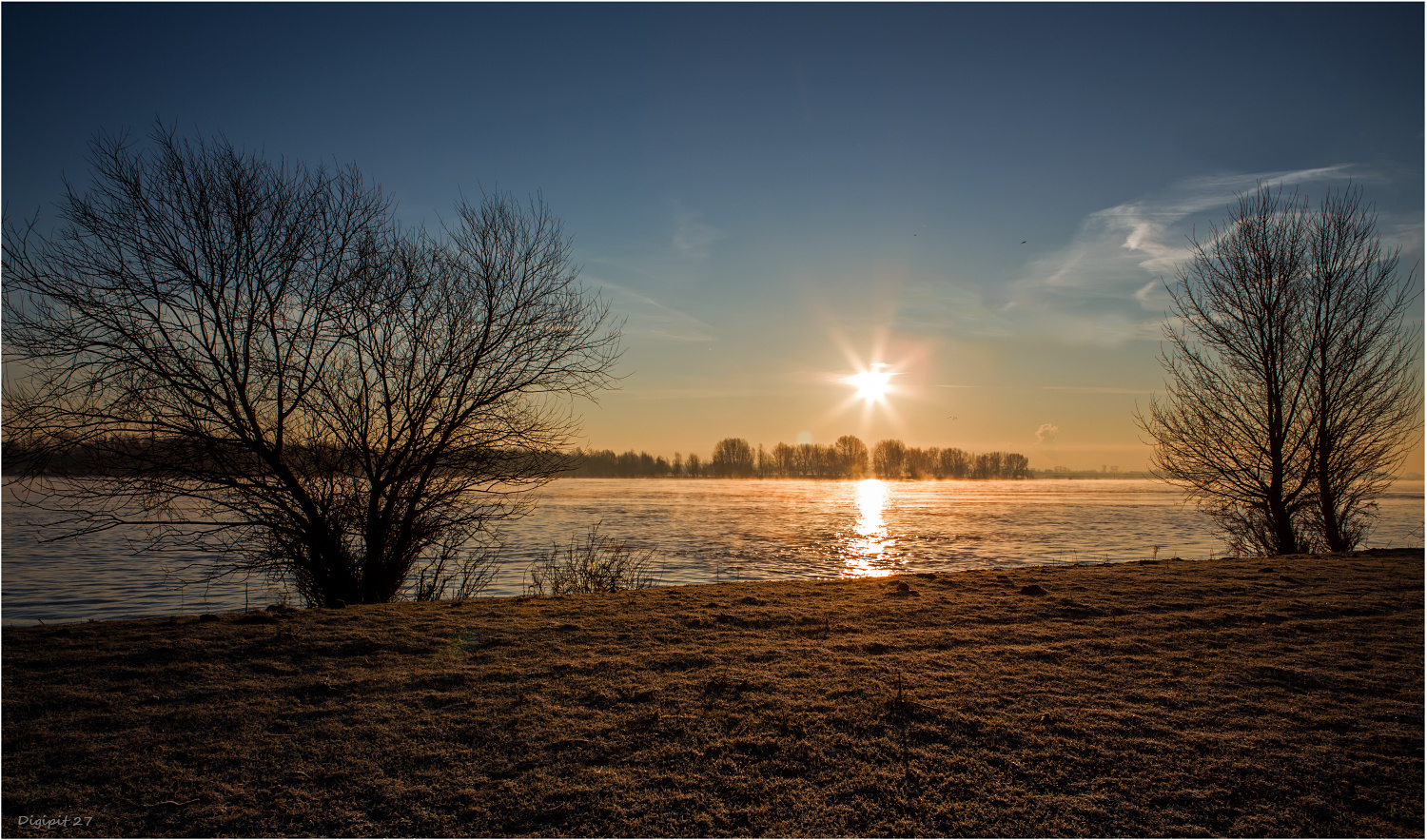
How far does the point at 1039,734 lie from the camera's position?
3604mm

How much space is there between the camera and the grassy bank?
2.87 meters

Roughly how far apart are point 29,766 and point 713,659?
3.79m

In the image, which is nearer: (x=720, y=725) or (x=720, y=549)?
(x=720, y=725)

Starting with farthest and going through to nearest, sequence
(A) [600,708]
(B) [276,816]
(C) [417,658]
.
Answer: (C) [417,658] < (A) [600,708] < (B) [276,816]

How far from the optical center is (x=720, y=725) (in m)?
3.74

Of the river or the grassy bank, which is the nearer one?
the grassy bank

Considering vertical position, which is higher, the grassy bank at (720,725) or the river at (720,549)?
the grassy bank at (720,725)

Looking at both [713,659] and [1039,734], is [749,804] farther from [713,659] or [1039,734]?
[713,659]

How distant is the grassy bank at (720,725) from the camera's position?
2.87m

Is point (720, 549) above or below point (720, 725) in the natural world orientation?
below

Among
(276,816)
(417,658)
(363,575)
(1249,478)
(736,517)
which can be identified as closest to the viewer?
(276,816)

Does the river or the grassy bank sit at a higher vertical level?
the grassy bank

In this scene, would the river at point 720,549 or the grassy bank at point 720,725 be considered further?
the river at point 720,549

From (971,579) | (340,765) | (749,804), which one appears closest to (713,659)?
(749,804)
